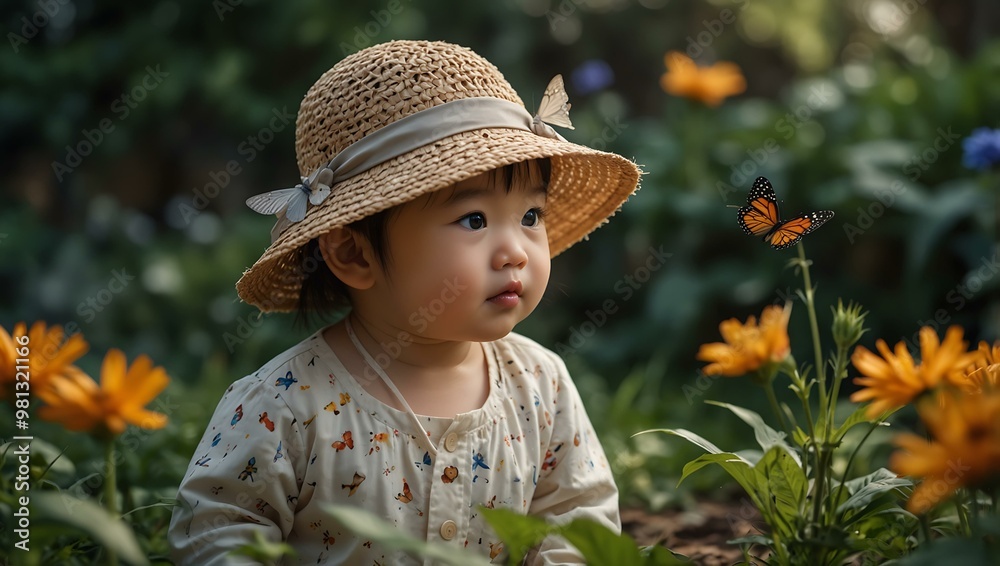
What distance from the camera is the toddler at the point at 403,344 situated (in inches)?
64.2

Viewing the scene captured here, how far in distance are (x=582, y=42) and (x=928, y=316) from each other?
2.44 m

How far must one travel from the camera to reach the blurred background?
10.6ft

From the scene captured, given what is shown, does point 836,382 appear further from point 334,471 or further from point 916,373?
point 334,471

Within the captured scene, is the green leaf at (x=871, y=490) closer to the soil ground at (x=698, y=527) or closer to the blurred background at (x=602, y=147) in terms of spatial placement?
the soil ground at (x=698, y=527)

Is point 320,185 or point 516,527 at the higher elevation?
point 320,185

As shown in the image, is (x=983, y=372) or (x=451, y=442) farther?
(x=451, y=442)

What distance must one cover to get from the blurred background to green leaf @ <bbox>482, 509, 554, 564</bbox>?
1.15 m

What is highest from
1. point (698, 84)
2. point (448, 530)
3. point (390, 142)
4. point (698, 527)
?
point (698, 84)

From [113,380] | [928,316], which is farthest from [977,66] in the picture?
[113,380]

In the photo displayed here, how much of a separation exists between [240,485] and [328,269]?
478mm

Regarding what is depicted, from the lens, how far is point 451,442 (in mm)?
1729

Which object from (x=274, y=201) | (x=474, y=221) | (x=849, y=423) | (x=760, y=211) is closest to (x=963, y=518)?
(x=849, y=423)

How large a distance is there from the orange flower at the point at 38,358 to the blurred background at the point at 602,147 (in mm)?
1195

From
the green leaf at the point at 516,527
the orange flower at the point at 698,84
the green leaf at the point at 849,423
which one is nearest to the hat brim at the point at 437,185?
the green leaf at the point at 516,527
